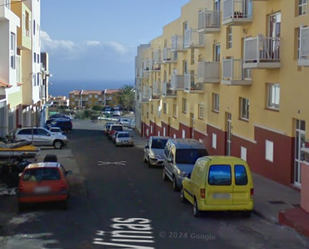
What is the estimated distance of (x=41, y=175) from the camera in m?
16.6

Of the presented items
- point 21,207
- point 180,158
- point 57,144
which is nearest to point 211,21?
point 180,158

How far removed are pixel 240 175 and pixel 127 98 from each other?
131 meters

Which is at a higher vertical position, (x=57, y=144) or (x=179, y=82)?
(x=179, y=82)

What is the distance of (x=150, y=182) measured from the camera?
931 inches

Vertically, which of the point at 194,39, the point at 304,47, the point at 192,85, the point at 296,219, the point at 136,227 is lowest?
the point at 136,227

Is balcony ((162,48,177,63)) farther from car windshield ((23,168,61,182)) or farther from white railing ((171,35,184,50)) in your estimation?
car windshield ((23,168,61,182))

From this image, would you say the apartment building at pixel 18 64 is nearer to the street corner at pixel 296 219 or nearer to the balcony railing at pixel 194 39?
the balcony railing at pixel 194 39

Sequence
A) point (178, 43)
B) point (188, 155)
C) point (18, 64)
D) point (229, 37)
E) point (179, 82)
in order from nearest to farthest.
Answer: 1. point (188, 155)
2. point (229, 37)
3. point (18, 64)
4. point (179, 82)
5. point (178, 43)

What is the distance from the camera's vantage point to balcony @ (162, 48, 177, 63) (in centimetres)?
4597

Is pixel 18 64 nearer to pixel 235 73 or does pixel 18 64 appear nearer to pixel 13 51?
pixel 13 51

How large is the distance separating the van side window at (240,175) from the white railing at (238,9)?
11.9 metres

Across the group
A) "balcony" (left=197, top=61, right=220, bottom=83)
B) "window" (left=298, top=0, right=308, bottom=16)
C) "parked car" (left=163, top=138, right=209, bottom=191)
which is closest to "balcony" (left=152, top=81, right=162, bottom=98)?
"balcony" (left=197, top=61, right=220, bottom=83)

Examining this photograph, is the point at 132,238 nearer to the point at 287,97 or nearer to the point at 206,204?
the point at 206,204

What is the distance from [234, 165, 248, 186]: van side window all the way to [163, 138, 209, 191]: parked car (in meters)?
4.92
